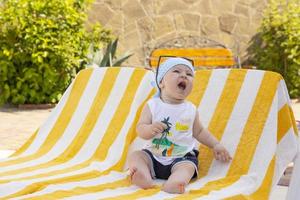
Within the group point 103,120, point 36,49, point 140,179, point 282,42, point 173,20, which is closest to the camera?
point 140,179

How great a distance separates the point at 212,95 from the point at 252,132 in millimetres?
337

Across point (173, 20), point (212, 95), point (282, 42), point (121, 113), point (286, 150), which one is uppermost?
point (173, 20)

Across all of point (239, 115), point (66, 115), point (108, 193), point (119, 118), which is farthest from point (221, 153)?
point (66, 115)

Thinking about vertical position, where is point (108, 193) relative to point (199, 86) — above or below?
below

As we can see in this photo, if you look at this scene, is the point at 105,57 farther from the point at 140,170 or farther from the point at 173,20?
the point at 140,170

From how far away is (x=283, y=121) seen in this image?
306 cm

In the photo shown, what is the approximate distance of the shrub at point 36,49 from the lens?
324 inches

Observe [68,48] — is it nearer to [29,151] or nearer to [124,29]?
[124,29]

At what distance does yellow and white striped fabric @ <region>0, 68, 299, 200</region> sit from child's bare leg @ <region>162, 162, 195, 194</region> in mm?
42

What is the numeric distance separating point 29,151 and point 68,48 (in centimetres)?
472

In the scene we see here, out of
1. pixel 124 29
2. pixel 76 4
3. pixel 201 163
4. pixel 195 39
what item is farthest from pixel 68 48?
pixel 201 163

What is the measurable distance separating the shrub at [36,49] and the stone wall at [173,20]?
1.32m

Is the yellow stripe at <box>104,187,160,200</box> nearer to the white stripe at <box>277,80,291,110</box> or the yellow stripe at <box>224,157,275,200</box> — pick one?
the yellow stripe at <box>224,157,275,200</box>

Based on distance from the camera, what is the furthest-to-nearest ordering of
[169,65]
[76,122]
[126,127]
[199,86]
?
1. [76,122]
2. [126,127]
3. [199,86]
4. [169,65]
